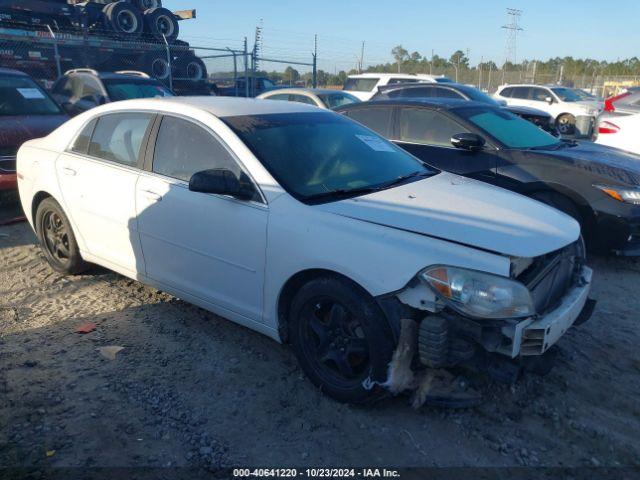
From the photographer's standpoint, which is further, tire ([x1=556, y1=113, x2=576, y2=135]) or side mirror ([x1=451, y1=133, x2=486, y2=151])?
tire ([x1=556, y1=113, x2=576, y2=135])

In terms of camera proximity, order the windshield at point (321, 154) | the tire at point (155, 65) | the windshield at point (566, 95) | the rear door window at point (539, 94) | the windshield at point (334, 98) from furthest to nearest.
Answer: the rear door window at point (539, 94)
the windshield at point (566, 95)
the tire at point (155, 65)
the windshield at point (334, 98)
the windshield at point (321, 154)

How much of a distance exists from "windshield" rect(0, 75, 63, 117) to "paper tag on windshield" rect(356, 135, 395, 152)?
17.3 feet

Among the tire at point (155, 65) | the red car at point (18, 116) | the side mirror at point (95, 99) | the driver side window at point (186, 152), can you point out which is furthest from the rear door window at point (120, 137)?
the tire at point (155, 65)

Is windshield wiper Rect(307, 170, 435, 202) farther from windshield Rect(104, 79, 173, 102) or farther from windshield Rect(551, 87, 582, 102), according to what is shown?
windshield Rect(551, 87, 582, 102)

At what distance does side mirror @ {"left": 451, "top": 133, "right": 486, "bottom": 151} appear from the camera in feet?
18.1

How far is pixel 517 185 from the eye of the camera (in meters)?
5.43

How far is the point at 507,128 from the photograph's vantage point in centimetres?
598

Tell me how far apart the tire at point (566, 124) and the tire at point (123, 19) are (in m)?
13.2

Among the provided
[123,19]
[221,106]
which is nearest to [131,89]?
[123,19]

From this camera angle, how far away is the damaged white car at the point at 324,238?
103 inches

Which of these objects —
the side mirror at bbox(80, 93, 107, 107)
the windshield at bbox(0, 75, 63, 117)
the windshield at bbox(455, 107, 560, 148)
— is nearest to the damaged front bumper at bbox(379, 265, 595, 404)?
the windshield at bbox(455, 107, 560, 148)

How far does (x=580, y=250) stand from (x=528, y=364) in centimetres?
94

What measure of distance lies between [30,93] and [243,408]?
6519 mm

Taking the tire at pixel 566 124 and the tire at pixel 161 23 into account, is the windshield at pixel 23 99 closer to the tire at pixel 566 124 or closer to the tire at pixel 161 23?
the tire at pixel 161 23
